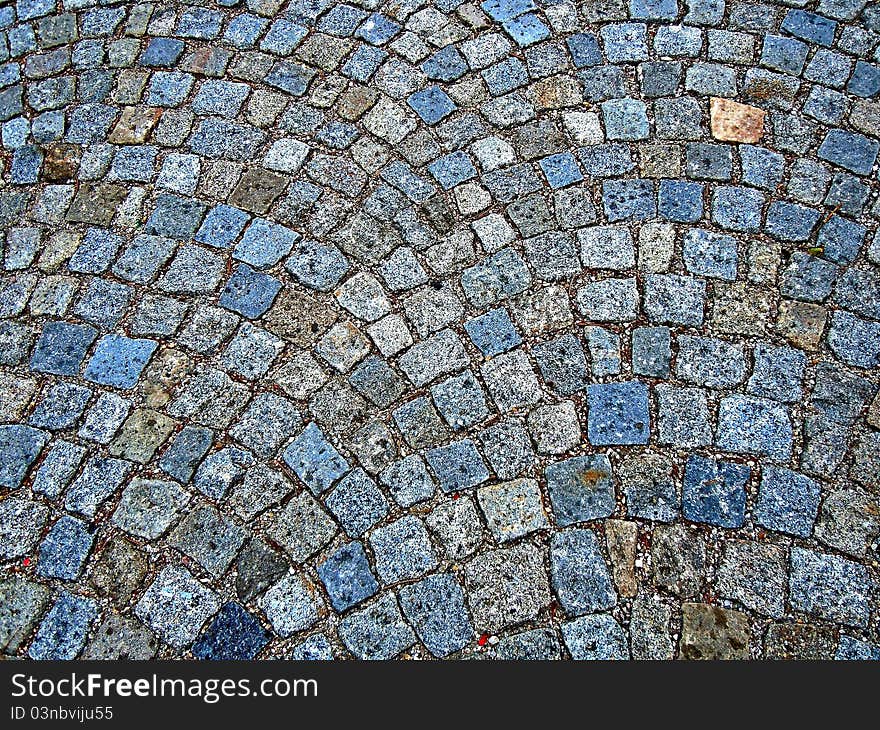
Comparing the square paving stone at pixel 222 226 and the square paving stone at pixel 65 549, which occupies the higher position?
the square paving stone at pixel 222 226

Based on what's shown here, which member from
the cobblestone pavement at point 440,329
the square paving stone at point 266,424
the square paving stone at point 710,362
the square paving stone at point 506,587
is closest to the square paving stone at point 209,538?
the cobblestone pavement at point 440,329

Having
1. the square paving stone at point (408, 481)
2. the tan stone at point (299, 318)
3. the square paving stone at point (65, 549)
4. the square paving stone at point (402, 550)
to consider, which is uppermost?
the tan stone at point (299, 318)

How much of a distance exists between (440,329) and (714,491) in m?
1.51

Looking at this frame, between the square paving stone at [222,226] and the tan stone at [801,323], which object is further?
the square paving stone at [222,226]

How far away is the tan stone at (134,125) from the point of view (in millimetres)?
4961

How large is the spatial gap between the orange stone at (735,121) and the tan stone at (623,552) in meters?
2.50

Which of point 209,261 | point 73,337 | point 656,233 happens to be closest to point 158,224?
point 209,261

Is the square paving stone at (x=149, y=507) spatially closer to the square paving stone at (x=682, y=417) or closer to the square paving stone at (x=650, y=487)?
the square paving stone at (x=650, y=487)

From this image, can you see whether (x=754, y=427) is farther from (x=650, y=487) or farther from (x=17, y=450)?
(x=17, y=450)

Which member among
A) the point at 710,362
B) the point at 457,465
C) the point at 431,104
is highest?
the point at 431,104

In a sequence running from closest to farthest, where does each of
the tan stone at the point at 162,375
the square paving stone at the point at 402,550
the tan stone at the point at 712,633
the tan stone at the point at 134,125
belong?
the tan stone at the point at 712,633 → the square paving stone at the point at 402,550 → the tan stone at the point at 162,375 → the tan stone at the point at 134,125

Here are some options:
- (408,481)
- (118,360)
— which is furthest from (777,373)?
(118,360)

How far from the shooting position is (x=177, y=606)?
343 cm

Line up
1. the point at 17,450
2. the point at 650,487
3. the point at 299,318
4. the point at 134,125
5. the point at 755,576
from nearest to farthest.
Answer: the point at 755,576 → the point at 650,487 → the point at 17,450 → the point at 299,318 → the point at 134,125
